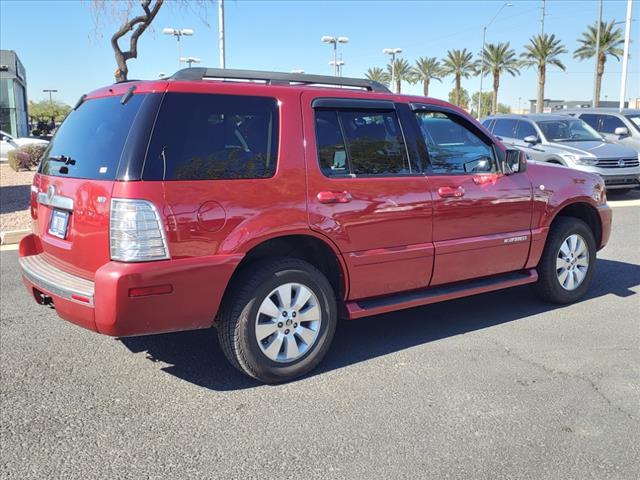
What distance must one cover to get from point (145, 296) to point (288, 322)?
3.20 feet

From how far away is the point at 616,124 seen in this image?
15281mm

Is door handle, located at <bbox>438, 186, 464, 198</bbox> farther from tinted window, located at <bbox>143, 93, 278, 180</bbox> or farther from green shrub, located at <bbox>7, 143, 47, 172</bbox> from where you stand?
green shrub, located at <bbox>7, 143, 47, 172</bbox>

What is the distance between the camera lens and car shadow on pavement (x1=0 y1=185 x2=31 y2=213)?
11172 millimetres

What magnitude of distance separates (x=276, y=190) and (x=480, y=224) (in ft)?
6.16

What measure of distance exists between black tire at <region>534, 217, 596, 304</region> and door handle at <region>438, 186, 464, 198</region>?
1.29 metres

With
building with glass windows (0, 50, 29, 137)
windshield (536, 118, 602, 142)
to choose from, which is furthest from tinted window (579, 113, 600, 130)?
building with glass windows (0, 50, 29, 137)

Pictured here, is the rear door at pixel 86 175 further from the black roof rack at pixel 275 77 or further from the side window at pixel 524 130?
the side window at pixel 524 130

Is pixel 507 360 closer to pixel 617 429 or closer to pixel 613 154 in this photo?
pixel 617 429

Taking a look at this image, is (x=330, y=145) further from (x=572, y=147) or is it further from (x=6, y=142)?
(x=6, y=142)

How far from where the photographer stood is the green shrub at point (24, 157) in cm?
1847

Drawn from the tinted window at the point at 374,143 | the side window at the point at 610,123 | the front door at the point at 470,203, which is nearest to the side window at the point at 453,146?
the front door at the point at 470,203

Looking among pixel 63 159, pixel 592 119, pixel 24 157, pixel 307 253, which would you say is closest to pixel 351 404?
pixel 307 253

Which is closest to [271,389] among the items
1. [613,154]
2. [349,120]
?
[349,120]

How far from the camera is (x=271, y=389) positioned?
12.8 feet
